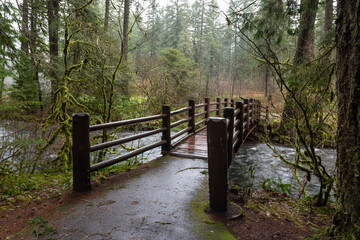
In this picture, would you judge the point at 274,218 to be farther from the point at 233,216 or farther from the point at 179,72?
the point at 179,72

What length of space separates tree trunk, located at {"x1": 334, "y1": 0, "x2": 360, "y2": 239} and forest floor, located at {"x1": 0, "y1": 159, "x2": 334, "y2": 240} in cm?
55

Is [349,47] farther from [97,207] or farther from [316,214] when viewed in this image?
[97,207]

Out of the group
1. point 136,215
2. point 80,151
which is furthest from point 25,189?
point 136,215

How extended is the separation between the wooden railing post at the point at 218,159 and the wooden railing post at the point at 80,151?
1871 mm

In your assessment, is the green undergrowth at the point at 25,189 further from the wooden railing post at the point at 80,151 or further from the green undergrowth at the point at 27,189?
the wooden railing post at the point at 80,151

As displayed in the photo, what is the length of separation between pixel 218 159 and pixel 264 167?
5679mm

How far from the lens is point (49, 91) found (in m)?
10.9

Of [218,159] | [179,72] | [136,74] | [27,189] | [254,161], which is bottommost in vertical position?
[254,161]

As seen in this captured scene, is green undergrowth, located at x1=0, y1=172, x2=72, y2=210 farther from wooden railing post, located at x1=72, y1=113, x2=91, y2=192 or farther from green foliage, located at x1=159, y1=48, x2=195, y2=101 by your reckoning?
green foliage, located at x1=159, y1=48, x2=195, y2=101

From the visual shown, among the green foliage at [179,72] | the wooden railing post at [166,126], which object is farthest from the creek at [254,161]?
the green foliage at [179,72]

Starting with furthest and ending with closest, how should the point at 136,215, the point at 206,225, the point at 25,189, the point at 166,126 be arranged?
the point at 166,126, the point at 25,189, the point at 136,215, the point at 206,225

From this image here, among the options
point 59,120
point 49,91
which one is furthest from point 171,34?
point 59,120

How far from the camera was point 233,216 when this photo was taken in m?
3.06

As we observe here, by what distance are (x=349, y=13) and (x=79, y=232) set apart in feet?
11.3
